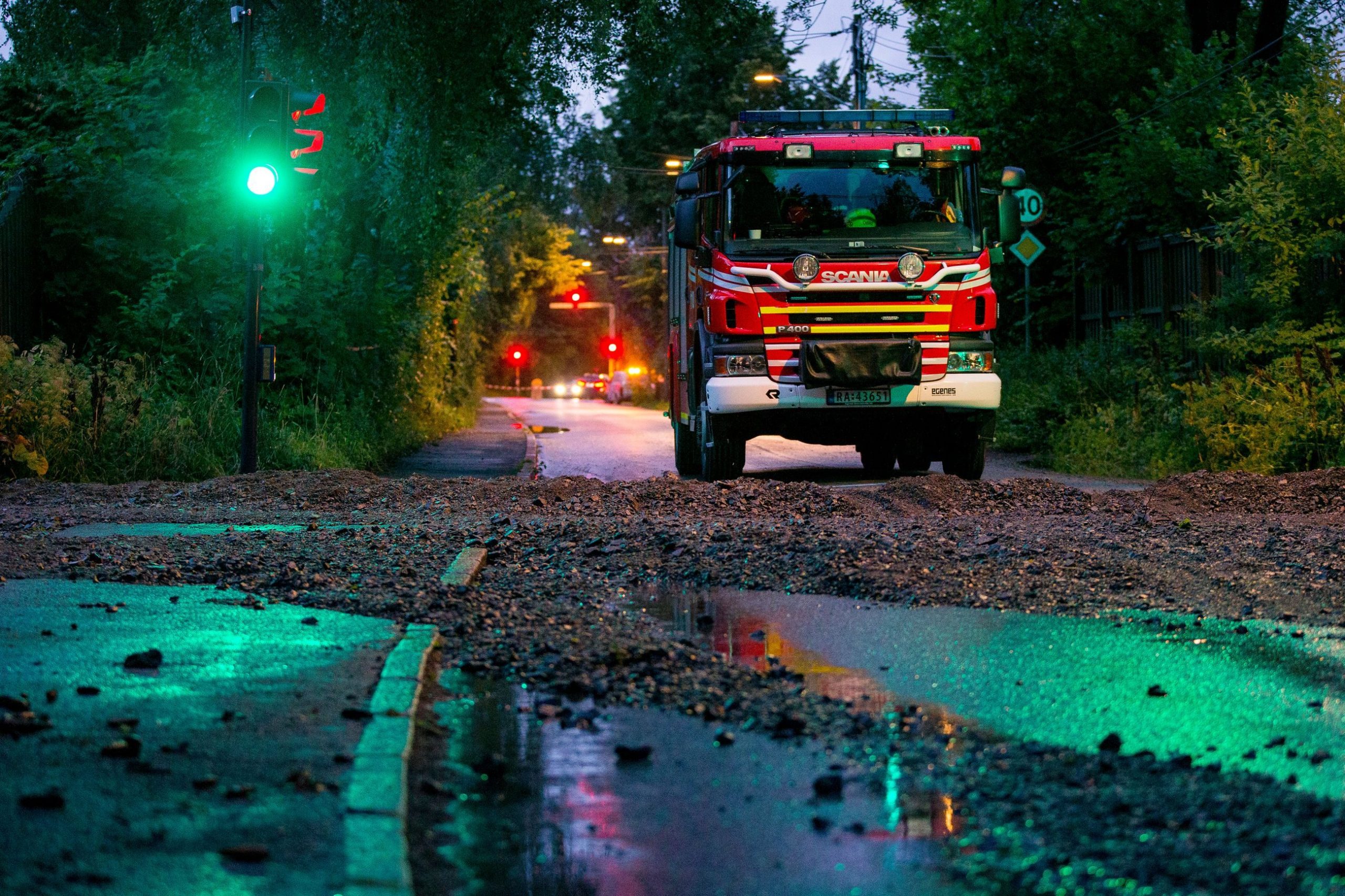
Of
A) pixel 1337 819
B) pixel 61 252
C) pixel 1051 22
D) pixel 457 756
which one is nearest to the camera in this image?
pixel 1337 819

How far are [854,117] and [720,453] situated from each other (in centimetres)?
364

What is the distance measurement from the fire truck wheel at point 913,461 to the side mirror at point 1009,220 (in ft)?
8.74

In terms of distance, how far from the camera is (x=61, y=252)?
1895cm

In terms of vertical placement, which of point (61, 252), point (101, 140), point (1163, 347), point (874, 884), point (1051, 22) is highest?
point (1051, 22)

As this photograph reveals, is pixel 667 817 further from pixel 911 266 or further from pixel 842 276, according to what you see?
pixel 911 266

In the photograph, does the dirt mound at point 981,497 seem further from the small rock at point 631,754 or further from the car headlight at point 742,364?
the small rock at point 631,754

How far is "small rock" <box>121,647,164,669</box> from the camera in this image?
6125 mm

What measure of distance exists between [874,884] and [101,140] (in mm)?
18123

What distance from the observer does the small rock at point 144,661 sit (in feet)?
20.1

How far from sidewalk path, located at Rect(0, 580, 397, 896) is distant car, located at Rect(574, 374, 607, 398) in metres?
82.1

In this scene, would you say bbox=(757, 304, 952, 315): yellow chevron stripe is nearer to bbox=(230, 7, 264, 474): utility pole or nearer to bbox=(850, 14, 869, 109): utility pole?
bbox=(230, 7, 264, 474): utility pole

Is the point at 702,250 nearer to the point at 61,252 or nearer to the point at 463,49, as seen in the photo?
the point at 463,49

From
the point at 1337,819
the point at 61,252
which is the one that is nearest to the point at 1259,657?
the point at 1337,819

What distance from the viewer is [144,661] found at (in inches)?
242
